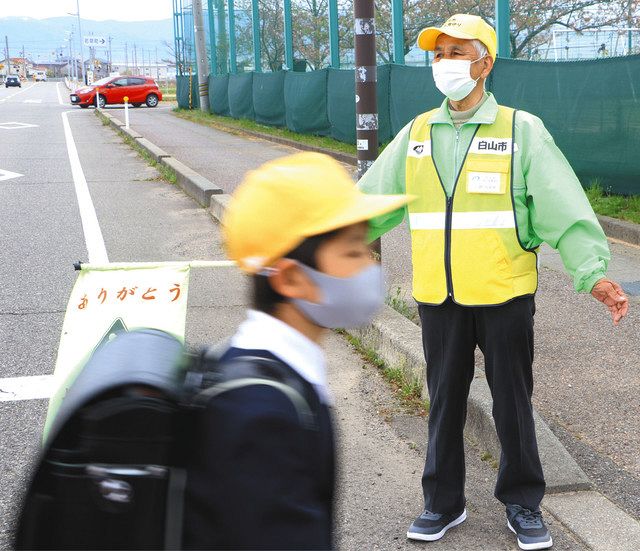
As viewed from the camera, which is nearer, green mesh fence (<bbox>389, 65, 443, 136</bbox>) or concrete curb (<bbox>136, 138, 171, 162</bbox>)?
green mesh fence (<bbox>389, 65, 443, 136</bbox>)

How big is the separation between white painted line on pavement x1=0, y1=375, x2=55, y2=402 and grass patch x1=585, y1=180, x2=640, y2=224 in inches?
247

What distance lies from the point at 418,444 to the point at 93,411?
11.0 feet

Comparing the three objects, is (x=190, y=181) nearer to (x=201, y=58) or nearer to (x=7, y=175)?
(x=7, y=175)

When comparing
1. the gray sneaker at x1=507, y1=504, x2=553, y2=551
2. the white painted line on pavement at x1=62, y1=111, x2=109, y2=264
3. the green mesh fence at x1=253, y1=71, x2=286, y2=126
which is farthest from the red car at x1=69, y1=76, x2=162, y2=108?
the gray sneaker at x1=507, y1=504, x2=553, y2=551

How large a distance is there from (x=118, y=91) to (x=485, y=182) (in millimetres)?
43608

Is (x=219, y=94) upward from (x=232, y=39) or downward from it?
downward

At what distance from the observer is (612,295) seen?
126 inches

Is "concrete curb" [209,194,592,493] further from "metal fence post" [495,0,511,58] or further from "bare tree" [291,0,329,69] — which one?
"bare tree" [291,0,329,69]

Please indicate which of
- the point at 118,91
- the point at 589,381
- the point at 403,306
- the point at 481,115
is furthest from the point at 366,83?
the point at 118,91

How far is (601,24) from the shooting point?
15.8 metres

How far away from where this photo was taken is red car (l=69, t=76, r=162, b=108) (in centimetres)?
4447

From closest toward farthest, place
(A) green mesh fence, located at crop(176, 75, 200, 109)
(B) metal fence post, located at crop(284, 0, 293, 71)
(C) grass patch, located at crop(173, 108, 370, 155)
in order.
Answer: (C) grass patch, located at crop(173, 108, 370, 155) → (B) metal fence post, located at crop(284, 0, 293, 71) → (A) green mesh fence, located at crop(176, 75, 200, 109)

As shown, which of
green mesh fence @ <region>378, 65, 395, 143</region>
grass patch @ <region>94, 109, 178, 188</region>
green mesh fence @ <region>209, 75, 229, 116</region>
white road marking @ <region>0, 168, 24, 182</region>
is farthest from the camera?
green mesh fence @ <region>209, 75, 229, 116</region>

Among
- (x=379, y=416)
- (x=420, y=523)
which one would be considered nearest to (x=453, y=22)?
(x=420, y=523)
